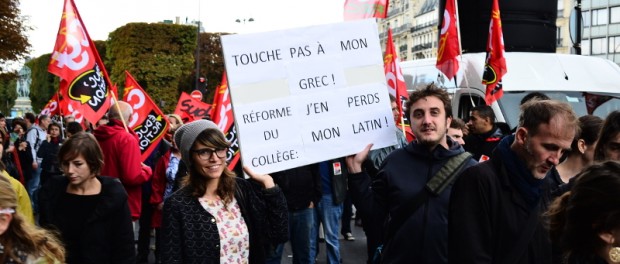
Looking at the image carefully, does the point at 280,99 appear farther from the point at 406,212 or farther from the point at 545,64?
the point at 545,64

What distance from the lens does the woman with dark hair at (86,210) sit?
4355mm

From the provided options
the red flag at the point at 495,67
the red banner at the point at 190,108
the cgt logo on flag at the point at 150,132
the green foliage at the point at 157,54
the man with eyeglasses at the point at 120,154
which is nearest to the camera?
the man with eyeglasses at the point at 120,154

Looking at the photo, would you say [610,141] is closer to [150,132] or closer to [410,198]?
[410,198]

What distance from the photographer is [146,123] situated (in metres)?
9.89

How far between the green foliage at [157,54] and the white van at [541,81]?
41997mm

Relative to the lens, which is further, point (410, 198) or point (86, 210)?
point (86, 210)

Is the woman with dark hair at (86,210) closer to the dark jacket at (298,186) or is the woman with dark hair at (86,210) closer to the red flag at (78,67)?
the dark jacket at (298,186)

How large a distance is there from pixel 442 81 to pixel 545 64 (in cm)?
180

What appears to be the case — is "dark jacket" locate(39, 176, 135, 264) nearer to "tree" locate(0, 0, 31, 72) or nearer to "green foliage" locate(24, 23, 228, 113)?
"tree" locate(0, 0, 31, 72)

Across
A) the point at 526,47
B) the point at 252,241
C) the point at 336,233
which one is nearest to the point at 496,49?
the point at 526,47

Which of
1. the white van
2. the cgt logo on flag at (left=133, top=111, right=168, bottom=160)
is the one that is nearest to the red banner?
the cgt logo on flag at (left=133, top=111, right=168, bottom=160)

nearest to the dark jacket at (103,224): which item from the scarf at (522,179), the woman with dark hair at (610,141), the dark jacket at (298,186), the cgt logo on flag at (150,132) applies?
the scarf at (522,179)

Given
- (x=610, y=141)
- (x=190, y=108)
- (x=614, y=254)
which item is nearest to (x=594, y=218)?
(x=614, y=254)

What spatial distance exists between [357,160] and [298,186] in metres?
2.57
